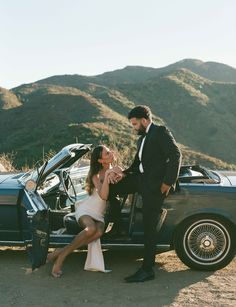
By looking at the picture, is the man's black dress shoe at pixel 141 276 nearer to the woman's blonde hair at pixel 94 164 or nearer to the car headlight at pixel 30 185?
Answer: the woman's blonde hair at pixel 94 164

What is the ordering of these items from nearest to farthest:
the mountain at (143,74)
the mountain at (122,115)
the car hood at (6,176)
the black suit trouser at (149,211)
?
1. the black suit trouser at (149,211)
2. the car hood at (6,176)
3. the mountain at (122,115)
4. the mountain at (143,74)

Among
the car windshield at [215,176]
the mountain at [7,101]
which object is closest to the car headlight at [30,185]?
the car windshield at [215,176]

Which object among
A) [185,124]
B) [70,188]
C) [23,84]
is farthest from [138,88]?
[70,188]

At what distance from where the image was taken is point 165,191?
5.51 meters

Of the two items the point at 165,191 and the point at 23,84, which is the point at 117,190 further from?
the point at 23,84

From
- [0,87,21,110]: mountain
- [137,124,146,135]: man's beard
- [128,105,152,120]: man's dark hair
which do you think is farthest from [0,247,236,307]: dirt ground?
[0,87,21,110]: mountain

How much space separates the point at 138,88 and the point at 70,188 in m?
63.2

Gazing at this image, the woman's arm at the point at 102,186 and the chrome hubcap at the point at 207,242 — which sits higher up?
the woman's arm at the point at 102,186

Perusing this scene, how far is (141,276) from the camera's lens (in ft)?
18.5

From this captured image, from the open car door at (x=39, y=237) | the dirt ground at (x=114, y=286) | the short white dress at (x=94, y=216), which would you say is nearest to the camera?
the dirt ground at (x=114, y=286)

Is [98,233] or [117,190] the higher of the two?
[117,190]

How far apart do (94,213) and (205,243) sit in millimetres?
1377

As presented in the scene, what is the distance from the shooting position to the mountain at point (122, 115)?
115 ft

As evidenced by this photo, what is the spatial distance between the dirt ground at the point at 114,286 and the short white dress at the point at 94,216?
12 centimetres
